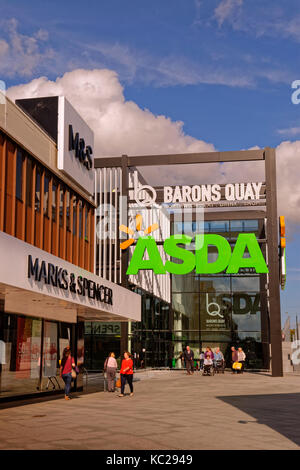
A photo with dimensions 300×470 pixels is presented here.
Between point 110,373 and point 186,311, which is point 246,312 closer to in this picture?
point 186,311

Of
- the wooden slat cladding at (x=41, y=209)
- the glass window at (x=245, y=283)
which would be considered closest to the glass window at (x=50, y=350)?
the wooden slat cladding at (x=41, y=209)

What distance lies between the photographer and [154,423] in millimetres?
13188

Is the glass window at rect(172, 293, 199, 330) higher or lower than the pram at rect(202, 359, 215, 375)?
higher

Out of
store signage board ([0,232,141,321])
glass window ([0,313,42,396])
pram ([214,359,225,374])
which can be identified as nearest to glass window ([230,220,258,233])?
pram ([214,359,225,374])

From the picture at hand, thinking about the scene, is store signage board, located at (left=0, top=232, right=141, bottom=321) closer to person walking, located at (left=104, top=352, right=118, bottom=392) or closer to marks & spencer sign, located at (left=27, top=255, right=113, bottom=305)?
marks & spencer sign, located at (left=27, top=255, right=113, bottom=305)

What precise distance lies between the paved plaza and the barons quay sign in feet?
62.9

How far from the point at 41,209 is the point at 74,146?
5589 mm

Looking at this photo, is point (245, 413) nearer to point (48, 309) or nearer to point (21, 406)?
point (21, 406)

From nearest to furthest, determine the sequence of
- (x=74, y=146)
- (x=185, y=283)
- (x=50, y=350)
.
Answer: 1. (x=50, y=350)
2. (x=74, y=146)
3. (x=185, y=283)

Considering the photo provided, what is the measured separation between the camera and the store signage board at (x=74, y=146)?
2462 centimetres

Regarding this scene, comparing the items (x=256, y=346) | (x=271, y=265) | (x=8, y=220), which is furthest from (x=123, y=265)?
(x=8, y=220)

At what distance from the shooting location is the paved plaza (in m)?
10.4

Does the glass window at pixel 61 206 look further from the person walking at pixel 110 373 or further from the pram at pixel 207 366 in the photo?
the pram at pixel 207 366

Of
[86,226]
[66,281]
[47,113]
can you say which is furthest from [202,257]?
[66,281]
